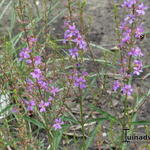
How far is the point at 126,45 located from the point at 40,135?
1403mm

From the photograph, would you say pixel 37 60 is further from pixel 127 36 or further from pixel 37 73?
pixel 127 36

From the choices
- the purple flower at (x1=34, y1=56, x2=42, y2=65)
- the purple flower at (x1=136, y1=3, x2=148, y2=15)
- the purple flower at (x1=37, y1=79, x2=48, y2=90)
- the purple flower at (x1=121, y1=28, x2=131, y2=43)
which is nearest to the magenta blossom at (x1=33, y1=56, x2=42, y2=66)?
the purple flower at (x1=34, y1=56, x2=42, y2=65)

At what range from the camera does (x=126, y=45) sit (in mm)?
2479

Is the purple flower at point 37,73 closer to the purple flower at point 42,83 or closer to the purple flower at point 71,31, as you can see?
the purple flower at point 42,83

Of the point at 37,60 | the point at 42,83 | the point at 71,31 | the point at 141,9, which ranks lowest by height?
the point at 42,83

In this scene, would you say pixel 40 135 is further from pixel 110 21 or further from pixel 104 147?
pixel 110 21

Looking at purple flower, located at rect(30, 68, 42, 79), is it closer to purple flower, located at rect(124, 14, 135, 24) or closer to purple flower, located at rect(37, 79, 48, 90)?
purple flower, located at rect(37, 79, 48, 90)

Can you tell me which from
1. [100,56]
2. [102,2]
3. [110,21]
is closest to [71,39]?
[100,56]

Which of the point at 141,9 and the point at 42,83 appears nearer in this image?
the point at 141,9

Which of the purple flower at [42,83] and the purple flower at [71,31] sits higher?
the purple flower at [71,31]

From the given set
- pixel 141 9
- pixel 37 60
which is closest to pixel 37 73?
pixel 37 60

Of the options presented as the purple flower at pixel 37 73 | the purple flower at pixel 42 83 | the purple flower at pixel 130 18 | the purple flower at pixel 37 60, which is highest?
the purple flower at pixel 130 18

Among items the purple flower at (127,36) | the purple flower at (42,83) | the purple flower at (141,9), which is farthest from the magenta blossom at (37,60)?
the purple flower at (141,9)

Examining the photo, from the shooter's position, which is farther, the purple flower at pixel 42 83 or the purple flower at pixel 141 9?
the purple flower at pixel 42 83
